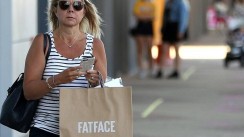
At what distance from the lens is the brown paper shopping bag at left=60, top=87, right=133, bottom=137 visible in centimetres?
467

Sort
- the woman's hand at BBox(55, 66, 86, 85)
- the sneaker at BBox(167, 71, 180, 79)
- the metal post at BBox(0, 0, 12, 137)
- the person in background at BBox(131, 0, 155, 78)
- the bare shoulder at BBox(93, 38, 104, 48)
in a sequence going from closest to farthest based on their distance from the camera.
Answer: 1. the woman's hand at BBox(55, 66, 86, 85)
2. the bare shoulder at BBox(93, 38, 104, 48)
3. the metal post at BBox(0, 0, 12, 137)
4. the person in background at BBox(131, 0, 155, 78)
5. the sneaker at BBox(167, 71, 180, 79)

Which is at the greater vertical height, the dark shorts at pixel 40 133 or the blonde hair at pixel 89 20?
the blonde hair at pixel 89 20

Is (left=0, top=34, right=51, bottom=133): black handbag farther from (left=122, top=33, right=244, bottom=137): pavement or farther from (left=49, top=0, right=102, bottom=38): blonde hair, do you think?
(left=122, top=33, right=244, bottom=137): pavement

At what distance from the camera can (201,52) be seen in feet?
93.1

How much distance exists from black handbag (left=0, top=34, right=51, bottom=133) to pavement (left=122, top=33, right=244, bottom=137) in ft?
20.1

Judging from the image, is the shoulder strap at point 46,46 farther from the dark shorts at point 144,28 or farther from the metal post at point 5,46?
the dark shorts at point 144,28

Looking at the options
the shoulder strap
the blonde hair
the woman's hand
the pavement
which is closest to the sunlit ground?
the pavement

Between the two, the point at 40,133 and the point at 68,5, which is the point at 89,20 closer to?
the point at 68,5

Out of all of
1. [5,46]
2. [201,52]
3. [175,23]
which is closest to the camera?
[5,46]

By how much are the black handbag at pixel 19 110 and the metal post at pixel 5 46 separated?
14.5 ft

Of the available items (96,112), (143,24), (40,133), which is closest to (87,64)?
(96,112)

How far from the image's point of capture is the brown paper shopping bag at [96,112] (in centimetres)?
467

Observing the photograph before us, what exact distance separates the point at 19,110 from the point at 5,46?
14.9ft

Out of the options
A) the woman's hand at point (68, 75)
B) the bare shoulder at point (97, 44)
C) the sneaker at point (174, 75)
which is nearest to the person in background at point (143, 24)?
the sneaker at point (174, 75)
